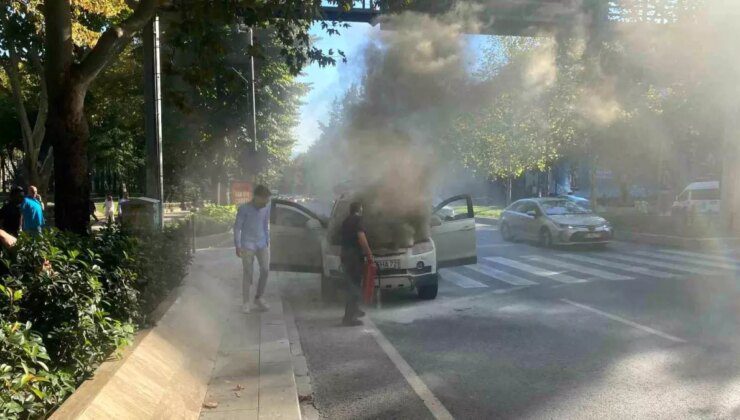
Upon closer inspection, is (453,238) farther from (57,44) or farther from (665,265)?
(57,44)

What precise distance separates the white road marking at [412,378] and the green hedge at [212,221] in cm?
1337

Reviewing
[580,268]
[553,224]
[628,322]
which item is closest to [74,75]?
[628,322]

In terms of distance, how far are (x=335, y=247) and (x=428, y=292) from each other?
1.64 metres

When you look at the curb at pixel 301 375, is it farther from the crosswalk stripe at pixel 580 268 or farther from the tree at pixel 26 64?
the crosswalk stripe at pixel 580 268

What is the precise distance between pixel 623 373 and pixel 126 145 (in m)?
34.4

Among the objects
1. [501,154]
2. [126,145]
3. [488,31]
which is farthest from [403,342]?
[126,145]

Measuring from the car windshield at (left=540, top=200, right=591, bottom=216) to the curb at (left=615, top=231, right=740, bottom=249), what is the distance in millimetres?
1879

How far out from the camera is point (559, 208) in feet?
54.9

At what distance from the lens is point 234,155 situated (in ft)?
104

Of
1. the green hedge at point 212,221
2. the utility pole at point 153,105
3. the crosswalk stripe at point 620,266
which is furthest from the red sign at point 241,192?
the crosswalk stripe at point 620,266

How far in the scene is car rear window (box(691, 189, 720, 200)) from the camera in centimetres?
2467

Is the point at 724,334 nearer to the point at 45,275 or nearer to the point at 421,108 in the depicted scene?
the point at 421,108

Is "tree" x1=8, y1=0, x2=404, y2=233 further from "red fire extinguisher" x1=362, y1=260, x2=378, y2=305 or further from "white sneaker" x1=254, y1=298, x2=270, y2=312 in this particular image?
"red fire extinguisher" x1=362, y1=260, x2=378, y2=305

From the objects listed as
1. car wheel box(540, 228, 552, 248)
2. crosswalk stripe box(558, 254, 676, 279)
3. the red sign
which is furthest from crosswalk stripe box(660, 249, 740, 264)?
the red sign
